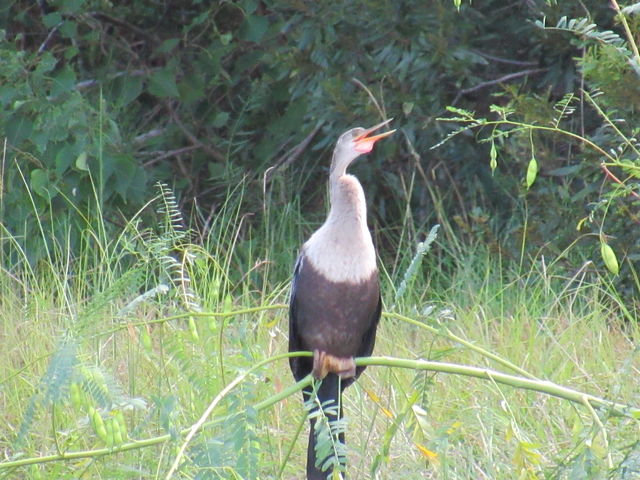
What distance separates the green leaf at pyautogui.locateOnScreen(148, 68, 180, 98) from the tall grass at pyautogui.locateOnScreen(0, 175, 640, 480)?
1564 mm

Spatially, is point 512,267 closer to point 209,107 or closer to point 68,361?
point 209,107

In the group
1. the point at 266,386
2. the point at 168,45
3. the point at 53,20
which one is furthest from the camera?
the point at 168,45

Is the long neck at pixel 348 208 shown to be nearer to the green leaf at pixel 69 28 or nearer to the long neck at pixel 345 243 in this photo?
the long neck at pixel 345 243

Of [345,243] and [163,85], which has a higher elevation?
[345,243]

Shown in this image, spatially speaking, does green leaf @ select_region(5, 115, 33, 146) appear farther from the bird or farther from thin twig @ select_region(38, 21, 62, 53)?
Result: the bird

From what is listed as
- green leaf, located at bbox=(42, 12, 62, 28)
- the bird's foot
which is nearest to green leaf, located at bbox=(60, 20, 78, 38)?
green leaf, located at bbox=(42, 12, 62, 28)

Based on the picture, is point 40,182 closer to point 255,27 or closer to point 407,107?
point 255,27

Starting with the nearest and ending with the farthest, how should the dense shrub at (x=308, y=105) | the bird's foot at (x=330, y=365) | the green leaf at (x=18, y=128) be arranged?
1. the bird's foot at (x=330, y=365)
2. the dense shrub at (x=308, y=105)
3. the green leaf at (x=18, y=128)

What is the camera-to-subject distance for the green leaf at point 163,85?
579 cm

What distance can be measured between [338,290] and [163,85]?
10.5 ft

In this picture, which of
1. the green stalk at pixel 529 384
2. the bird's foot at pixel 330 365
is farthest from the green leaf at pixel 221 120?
the green stalk at pixel 529 384

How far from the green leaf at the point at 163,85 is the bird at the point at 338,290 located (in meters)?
2.89

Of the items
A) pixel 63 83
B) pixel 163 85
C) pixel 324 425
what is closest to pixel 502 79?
pixel 163 85

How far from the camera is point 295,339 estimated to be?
10.0 ft
